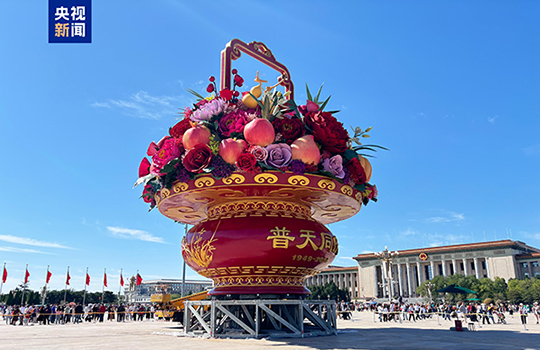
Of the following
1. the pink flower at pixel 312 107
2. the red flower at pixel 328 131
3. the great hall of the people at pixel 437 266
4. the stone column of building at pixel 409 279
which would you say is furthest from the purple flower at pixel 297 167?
the stone column of building at pixel 409 279

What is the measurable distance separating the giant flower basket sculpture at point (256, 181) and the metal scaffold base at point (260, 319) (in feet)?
1.77

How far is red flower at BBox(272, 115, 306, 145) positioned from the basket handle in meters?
3.27

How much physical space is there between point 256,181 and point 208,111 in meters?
2.76

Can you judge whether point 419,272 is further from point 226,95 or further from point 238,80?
point 226,95

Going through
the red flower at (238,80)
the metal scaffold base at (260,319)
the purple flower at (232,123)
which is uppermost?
the red flower at (238,80)

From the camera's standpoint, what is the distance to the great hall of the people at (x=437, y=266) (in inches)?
4235

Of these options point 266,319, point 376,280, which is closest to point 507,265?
point 376,280

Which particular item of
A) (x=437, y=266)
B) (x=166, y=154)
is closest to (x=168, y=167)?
(x=166, y=154)

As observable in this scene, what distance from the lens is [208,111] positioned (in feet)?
40.6

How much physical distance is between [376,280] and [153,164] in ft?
410

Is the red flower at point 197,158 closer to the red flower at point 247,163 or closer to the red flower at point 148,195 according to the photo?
the red flower at point 247,163

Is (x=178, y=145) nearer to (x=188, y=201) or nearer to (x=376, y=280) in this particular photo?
(x=188, y=201)

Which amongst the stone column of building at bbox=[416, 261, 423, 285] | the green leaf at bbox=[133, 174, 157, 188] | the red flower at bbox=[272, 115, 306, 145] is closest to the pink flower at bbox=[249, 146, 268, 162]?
the red flower at bbox=[272, 115, 306, 145]

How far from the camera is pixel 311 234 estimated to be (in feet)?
40.8
